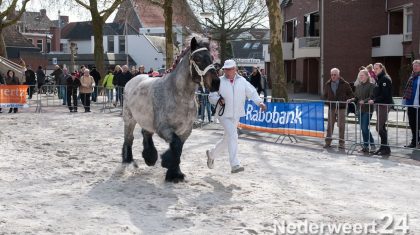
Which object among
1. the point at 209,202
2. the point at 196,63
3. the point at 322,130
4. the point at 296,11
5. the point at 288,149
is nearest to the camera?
the point at 209,202

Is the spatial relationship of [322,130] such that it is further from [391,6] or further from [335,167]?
[391,6]

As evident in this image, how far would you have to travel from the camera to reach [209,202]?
752 cm

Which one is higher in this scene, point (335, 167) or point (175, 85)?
point (175, 85)

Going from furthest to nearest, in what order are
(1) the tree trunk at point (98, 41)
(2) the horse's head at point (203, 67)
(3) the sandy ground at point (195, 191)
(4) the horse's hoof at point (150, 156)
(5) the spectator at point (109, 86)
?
1. (1) the tree trunk at point (98, 41)
2. (5) the spectator at point (109, 86)
3. (4) the horse's hoof at point (150, 156)
4. (2) the horse's head at point (203, 67)
5. (3) the sandy ground at point (195, 191)

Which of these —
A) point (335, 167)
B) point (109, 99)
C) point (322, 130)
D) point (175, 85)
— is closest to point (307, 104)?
point (322, 130)

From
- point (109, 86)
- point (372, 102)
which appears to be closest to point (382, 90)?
point (372, 102)

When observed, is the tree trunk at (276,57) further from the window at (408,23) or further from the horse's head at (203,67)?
the window at (408,23)

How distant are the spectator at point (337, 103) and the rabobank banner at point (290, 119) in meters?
0.22

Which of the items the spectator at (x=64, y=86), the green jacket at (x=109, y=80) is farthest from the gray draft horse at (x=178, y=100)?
the green jacket at (x=109, y=80)

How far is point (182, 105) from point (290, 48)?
40.9 m

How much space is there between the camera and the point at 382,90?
1268 centimetres

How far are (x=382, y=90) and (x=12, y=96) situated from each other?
15.4 metres

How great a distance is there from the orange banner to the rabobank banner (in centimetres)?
1109

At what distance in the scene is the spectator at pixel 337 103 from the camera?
1325 cm
